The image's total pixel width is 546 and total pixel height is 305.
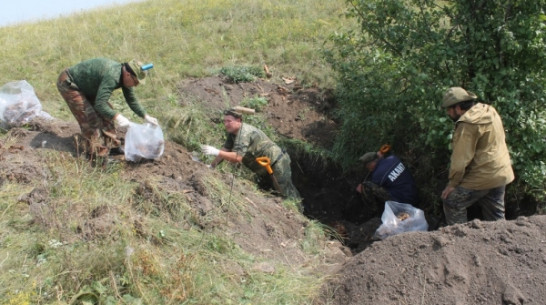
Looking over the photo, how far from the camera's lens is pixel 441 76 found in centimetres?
568

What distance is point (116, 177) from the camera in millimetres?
5066

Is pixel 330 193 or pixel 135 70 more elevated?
→ pixel 135 70

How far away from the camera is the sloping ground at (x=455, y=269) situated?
3.71 m

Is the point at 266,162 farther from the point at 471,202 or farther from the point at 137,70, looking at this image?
the point at 471,202

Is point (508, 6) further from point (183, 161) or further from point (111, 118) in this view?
point (111, 118)

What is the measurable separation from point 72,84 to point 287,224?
2819mm

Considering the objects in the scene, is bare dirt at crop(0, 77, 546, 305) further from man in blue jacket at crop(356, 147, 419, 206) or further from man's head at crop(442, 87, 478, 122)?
man's head at crop(442, 87, 478, 122)

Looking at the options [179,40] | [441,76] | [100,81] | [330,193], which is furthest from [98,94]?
[179,40]

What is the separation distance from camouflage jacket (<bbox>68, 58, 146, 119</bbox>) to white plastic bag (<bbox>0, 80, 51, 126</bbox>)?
4.56ft

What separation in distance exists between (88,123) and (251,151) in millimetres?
1886

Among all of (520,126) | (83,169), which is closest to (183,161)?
(83,169)

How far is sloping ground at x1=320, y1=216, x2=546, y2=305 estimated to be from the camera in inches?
146

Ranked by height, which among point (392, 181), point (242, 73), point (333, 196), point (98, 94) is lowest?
point (333, 196)

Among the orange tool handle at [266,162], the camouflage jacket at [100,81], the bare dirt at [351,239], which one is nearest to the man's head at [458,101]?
the bare dirt at [351,239]
